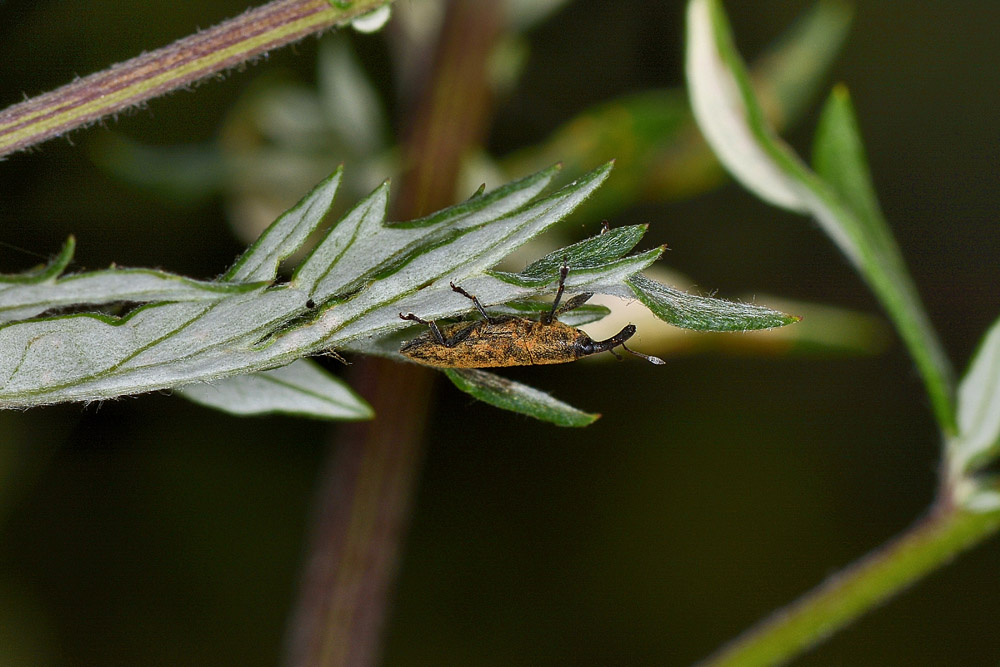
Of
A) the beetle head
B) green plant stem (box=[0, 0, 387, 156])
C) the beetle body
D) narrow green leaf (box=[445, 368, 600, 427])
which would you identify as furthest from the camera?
the beetle head

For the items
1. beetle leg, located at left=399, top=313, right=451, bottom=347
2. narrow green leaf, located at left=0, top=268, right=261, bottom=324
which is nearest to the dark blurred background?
beetle leg, located at left=399, top=313, right=451, bottom=347

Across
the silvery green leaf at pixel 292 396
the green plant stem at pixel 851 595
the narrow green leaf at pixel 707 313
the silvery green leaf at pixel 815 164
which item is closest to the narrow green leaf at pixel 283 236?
the silvery green leaf at pixel 292 396

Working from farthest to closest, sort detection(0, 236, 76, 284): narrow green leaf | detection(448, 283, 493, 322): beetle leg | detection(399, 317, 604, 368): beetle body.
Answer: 1. detection(399, 317, 604, 368): beetle body
2. detection(448, 283, 493, 322): beetle leg
3. detection(0, 236, 76, 284): narrow green leaf

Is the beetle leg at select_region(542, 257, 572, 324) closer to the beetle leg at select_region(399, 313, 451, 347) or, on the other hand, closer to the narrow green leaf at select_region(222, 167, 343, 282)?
the beetle leg at select_region(399, 313, 451, 347)

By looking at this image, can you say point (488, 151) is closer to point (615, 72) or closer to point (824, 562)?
point (615, 72)

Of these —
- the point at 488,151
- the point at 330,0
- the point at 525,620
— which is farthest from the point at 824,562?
the point at 330,0

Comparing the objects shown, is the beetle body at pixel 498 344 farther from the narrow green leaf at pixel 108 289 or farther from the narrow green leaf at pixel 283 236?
the narrow green leaf at pixel 108 289
